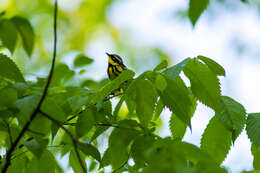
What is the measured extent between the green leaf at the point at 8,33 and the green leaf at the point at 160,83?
4.14 ft

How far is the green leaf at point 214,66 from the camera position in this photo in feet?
5.02

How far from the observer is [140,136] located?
1.55m

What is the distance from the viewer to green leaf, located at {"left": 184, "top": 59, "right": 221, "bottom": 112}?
57.2 inches

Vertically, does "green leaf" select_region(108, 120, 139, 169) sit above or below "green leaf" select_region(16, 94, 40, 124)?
below

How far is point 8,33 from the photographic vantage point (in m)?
2.38

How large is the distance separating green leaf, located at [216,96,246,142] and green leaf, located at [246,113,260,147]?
6cm

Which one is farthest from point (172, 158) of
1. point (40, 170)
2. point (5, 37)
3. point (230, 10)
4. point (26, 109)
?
point (230, 10)

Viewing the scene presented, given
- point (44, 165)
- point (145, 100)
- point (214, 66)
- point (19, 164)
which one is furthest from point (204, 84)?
point (19, 164)

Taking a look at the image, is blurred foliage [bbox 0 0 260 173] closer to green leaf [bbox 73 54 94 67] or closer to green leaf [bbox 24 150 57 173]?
green leaf [bbox 24 150 57 173]

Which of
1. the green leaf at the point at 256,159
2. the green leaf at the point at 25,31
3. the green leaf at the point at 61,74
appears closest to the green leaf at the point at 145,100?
the green leaf at the point at 256,159

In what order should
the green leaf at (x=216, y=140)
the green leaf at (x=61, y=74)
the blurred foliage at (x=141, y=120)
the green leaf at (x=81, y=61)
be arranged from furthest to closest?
the green leaf at (x=81, y=61), the green leaf at (x=61, y=74), the green leaf at (x=216, y=140), the blurred foliage at (x=141, y=120)

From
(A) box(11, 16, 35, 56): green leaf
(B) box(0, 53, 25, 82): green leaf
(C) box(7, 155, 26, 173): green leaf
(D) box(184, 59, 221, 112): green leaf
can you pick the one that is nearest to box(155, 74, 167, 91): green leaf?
(D) box(184, 59, 221, 112): green leaf

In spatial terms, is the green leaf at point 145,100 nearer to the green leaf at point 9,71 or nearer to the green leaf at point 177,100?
the green leaf at point 177,100

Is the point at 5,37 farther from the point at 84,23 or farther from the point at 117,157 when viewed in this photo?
the point at 84,23
